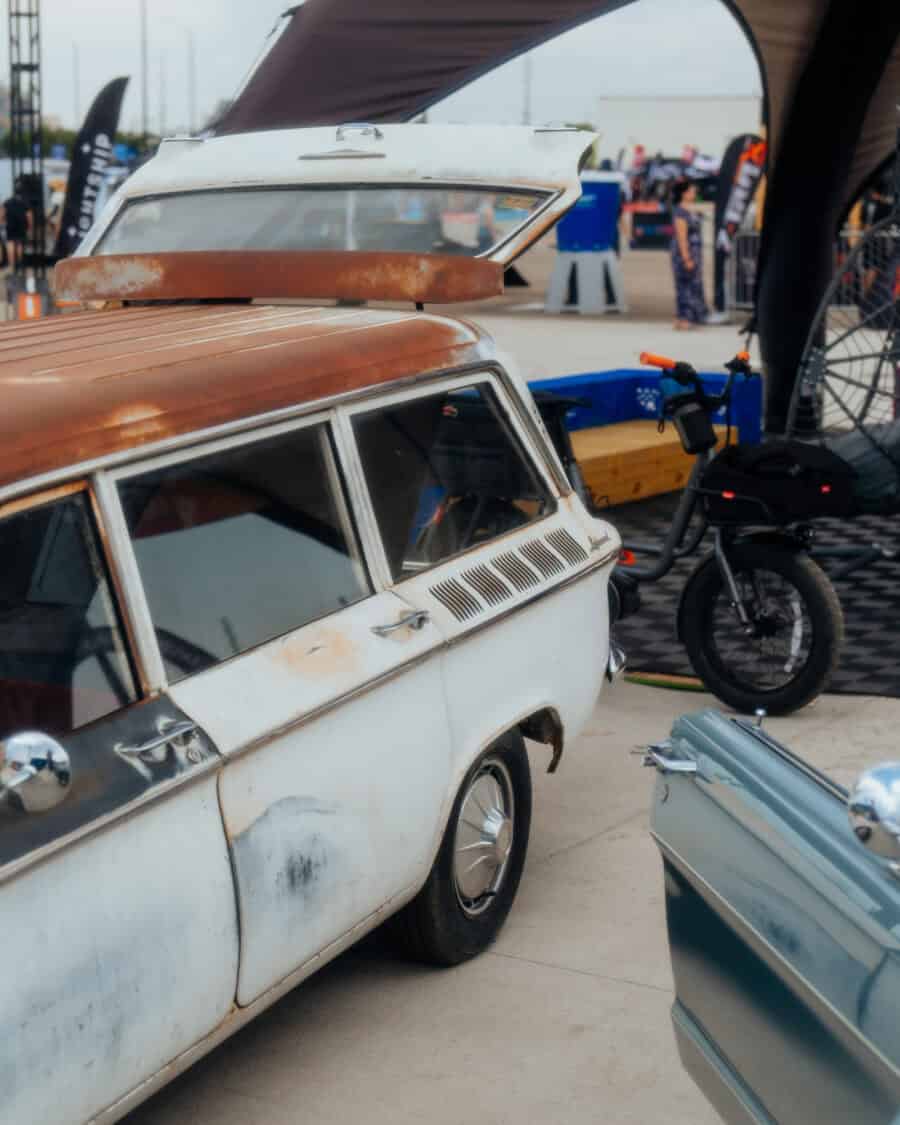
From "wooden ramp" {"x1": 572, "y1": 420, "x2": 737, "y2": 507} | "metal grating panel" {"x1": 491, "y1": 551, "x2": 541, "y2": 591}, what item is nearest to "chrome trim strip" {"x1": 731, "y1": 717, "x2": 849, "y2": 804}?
"metal grating panel" {"x1": 491, "y1": 551, "x2": 541, "y2": 591}

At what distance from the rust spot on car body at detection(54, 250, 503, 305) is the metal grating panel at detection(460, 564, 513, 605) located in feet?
3.48

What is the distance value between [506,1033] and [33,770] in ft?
6.01

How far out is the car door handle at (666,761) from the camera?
2.93m

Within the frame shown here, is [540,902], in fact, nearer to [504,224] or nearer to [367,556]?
[367,556]

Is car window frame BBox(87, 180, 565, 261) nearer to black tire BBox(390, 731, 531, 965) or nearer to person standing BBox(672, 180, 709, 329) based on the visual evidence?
black tire BBox(390, 731, 531, 965)


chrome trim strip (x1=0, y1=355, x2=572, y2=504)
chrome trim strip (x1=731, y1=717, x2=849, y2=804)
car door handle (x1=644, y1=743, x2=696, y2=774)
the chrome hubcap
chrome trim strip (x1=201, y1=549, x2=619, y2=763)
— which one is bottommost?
the chrome hubcap

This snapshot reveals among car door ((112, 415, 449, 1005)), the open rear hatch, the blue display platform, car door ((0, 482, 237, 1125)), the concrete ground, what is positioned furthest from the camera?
the blue display platform

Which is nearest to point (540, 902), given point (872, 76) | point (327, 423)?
point (327, 423)

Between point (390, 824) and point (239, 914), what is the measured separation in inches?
23.9

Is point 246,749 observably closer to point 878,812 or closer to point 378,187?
point 878,812

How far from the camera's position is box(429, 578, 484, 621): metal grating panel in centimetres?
427

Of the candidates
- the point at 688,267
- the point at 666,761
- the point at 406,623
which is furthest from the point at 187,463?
the point at 688,267

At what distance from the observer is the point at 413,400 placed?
444 centimetres

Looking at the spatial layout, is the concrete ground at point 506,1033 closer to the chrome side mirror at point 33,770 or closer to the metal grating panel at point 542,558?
the metal grating panel at point 542,558
